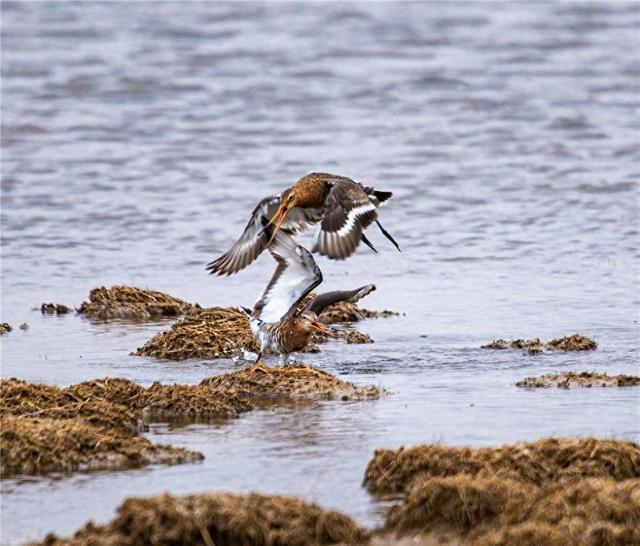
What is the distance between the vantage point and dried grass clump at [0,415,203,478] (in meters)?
7.09

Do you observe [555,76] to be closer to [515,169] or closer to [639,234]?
[515,169]

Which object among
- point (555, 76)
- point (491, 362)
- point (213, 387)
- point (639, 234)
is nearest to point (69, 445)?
point (213, 387)

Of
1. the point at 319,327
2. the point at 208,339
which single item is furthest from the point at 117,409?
the point at 208,339

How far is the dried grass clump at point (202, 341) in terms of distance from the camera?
10.2 m

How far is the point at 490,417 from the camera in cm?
815

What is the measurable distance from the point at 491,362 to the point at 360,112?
13999mm

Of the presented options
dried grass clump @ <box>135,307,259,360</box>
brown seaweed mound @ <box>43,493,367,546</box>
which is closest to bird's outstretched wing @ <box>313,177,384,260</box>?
dried grass clump @ <box>135,307,259,360</box>

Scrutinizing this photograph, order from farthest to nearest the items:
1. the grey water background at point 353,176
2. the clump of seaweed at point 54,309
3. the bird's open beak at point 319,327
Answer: the clump of seaweed at point 54,309, the bird's open beak at point 319,327, the grey water background at point 353,176

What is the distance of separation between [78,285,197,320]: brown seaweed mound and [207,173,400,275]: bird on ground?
4.66ft

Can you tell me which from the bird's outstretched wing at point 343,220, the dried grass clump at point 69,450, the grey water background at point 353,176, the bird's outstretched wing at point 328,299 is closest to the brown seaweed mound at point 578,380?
the grey water background at point 353,176

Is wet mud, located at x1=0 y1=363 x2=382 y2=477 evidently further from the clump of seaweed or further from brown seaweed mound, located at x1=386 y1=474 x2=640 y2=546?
the clump of seaweed

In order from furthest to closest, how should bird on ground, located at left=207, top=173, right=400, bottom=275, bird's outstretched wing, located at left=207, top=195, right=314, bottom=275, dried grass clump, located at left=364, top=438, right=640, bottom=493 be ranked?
bird's outstretched wing, located at left=207, top=195, right=314, bottom=275 < bird on ground, located at left=207, top=173, right=400, bottom=275 < dried grass clump, located at left=364, top=438, right=640, bottom=493

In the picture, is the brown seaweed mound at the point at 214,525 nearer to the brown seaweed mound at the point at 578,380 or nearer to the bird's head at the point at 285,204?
the brown seaweed mound at the point at 578,380

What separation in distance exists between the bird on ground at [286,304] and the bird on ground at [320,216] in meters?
0.22
